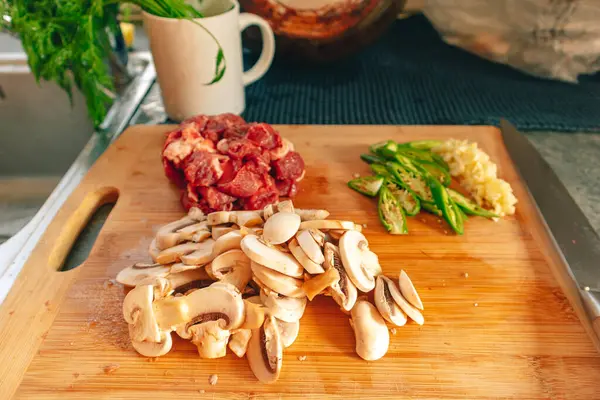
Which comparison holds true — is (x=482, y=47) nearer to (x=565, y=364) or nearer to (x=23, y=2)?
(x=565, y=364)

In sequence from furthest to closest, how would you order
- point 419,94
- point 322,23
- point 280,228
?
1. point 419,94
2. point 322,23
3. point 280,228

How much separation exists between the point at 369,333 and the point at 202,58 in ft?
3.99

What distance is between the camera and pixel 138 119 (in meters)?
2.10

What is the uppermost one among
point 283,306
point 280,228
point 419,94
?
point 280,228

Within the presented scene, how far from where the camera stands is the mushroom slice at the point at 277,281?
112 centimetres

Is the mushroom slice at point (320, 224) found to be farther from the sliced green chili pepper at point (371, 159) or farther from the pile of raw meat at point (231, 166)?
the sliced green chili pepper at point (371, 159)

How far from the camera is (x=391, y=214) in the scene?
1484 millimetres

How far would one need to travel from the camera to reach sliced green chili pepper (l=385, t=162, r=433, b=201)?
1.58 metres

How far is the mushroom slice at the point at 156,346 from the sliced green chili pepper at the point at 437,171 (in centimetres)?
105

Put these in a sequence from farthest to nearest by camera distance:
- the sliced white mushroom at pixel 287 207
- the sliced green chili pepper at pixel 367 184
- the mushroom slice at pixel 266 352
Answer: the sliced green chili pepper at pixel 367 184 → the sliced white mushroom at pixel 287 207 → the mushroom slice at pixel 266 352

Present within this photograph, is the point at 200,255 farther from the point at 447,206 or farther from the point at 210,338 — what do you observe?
the point at 447,206

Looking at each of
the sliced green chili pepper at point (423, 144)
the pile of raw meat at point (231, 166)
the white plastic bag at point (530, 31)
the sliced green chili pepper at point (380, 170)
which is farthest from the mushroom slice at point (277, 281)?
the white plastic bag at point (530, 31)

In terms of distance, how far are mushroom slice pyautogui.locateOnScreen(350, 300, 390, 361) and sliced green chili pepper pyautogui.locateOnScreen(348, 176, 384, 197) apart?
53 centimetres

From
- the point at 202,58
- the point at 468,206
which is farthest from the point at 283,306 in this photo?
the point at 202,58
